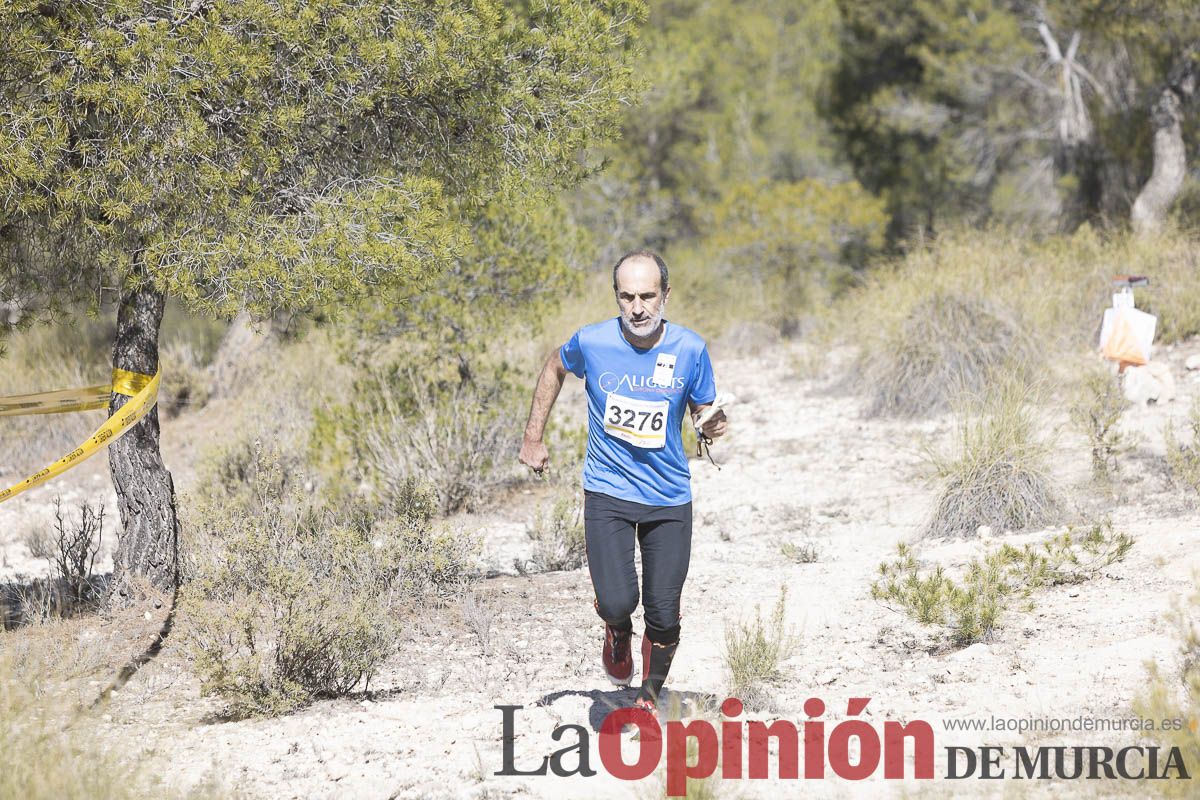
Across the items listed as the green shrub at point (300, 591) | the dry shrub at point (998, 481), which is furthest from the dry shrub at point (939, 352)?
the green shrub at point (300, 591)

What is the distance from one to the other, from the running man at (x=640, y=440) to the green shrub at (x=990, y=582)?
1.68 m

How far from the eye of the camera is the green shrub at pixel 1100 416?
852 cm

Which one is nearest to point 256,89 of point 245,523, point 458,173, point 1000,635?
point 458,173

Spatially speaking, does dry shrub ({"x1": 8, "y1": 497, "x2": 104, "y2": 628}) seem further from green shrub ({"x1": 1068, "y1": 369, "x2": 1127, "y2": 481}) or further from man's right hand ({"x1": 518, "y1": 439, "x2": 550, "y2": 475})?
green shrub ({"x1": 1068, "y1": 369, "x2": 1127, "y2": 481})

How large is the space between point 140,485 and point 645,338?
3.30 meters

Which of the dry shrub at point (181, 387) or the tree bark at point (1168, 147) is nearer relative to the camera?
the dry shrub at point (181, 387)

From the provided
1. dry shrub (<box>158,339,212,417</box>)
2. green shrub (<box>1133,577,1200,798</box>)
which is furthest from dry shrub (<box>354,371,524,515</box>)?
green shrub (<box>1133,577,1200,798</box>)

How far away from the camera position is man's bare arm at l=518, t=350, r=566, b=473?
497cm

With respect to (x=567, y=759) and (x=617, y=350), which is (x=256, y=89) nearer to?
(x=617, y=350)

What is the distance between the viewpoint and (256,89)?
5914 mm

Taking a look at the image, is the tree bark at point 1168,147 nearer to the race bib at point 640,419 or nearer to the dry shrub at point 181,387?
the dry shrub at point 181,387

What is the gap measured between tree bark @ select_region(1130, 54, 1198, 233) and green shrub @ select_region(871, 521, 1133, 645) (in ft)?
33.0

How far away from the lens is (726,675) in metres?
5.86

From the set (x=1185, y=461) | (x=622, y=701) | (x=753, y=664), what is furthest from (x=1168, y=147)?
(x=622, y=701)
